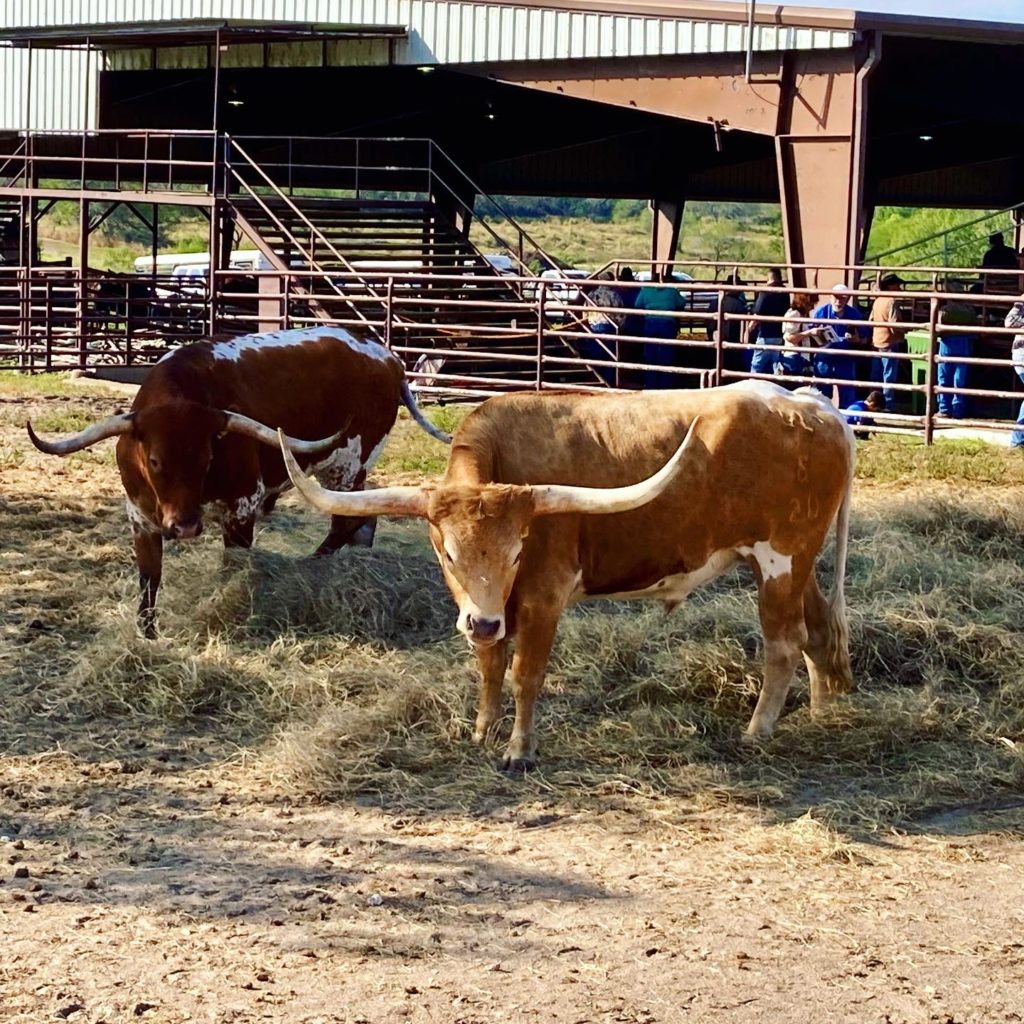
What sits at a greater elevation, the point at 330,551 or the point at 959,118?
the point at 959,118

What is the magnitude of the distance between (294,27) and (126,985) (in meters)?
18.4

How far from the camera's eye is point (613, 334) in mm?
18406

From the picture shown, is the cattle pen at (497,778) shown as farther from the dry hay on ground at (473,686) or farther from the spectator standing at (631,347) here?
the spectator standing at (631,347)

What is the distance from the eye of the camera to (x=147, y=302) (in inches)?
808

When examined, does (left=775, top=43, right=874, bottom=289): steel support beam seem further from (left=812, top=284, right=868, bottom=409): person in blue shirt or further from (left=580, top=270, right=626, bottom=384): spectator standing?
(left=580, top=270, right=626, bottom=384): spectator standing

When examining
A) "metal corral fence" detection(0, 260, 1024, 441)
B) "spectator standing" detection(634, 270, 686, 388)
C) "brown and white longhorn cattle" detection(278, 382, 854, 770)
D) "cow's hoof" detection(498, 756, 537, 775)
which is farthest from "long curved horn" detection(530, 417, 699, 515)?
"spectator standing" detection(634, 270, 686, 388)

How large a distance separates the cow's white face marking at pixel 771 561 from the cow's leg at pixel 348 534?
A: 10.7 ft

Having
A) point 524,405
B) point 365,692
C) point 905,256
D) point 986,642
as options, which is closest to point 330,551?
point 365,692

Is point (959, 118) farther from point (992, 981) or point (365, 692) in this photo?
point (992, 981)

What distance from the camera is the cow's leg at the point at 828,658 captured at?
682cm

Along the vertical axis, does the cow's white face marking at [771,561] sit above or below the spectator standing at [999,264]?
below

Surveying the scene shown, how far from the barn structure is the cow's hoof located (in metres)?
10.9

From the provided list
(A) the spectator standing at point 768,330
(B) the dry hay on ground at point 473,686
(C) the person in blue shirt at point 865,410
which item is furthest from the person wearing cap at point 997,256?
(B) the dry hay on ground at point 473,686

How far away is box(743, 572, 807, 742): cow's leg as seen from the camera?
656cm
